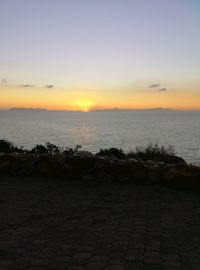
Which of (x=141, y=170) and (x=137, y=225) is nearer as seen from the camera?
(x=137, y=225)

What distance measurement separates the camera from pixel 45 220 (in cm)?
763

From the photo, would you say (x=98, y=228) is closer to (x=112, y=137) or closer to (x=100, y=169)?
(x=100, y=169)

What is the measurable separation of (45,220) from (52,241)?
3.95ft

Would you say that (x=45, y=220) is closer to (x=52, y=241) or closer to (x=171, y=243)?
(x=52, y=241)

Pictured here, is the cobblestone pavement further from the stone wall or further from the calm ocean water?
the calm ocean water

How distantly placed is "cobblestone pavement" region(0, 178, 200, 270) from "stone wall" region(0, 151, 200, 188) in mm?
583

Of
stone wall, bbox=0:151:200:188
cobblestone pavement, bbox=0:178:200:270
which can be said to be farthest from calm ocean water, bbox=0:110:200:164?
cobblestone pavement, bbox=0:178:200:270

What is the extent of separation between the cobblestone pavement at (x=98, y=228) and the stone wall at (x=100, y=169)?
0.58m

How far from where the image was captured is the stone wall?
1099cm

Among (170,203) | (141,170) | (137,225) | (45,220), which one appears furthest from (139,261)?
(141,170)

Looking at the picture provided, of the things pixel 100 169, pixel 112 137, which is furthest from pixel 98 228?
pixel 112 137

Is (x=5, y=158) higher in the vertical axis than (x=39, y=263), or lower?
higher

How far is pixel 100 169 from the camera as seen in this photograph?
11.8 meters

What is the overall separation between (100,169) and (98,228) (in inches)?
185
